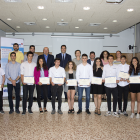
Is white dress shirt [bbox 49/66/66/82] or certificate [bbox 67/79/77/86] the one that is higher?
white dress shirt [bbox 49/66/66/82]

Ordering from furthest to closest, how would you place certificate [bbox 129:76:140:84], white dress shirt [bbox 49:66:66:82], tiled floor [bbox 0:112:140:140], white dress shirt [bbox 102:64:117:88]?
1. white dress shirt [bbox 49:66:66:82]
2. white dress shirt [bbox 102:64:117:88]
3. certificate [bbox 129:76:140:84]
4. tiled floor [bbox 0:112:140:140]

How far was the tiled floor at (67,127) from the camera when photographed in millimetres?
2947

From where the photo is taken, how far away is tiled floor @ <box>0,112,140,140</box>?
295 cm

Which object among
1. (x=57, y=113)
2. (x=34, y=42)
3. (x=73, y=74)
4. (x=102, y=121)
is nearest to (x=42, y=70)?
(x=73, y=74)

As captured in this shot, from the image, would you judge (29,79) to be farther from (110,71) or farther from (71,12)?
(71,12)

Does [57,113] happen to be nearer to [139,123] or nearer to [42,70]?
[42,70]

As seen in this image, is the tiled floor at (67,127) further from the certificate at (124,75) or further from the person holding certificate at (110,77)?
the certificate at (124,75)

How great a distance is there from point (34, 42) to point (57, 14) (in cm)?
374

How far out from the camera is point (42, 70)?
4211 mm

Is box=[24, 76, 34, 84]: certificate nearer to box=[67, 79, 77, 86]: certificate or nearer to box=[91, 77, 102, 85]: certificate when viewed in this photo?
box=[67, 79, 77, 86]: certificate

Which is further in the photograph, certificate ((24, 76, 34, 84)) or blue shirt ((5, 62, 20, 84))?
blue shirt ((5, 62, 20, 84))

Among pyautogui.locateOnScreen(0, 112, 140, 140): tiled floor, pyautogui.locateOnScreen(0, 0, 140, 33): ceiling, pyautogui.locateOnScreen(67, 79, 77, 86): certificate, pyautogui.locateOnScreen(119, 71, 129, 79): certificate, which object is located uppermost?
pyautogui.locateOnScreen(0, 0, 140, 33): ceiling

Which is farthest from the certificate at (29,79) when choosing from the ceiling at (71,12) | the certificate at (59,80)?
the ceiling at (71,12)

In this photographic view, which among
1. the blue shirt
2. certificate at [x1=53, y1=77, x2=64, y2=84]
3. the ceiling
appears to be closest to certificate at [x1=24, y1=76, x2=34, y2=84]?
the blue shirt
